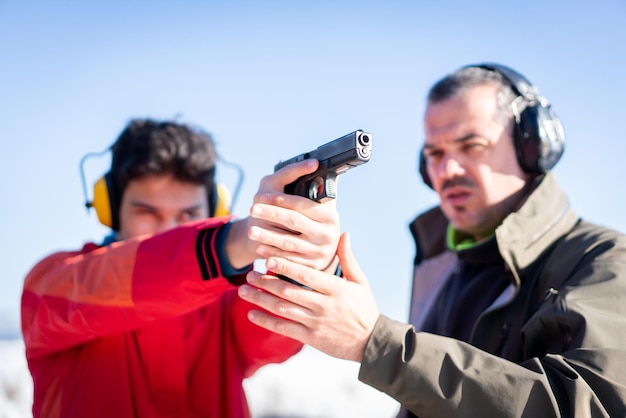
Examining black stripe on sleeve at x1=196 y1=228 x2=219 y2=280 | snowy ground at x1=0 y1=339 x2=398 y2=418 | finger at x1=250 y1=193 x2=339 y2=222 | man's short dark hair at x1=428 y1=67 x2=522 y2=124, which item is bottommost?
snowy ground at x1=0 y1=339 x2=398 y2=418

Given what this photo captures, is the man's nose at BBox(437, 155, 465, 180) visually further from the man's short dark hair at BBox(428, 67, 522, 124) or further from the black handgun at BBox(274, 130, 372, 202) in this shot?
the black handgun at BBox(274, 130, 372, 202)

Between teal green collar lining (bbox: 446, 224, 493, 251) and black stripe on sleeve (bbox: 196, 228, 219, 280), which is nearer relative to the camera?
black stripe on sleeve (bbox: 196, 228, 219, 280)

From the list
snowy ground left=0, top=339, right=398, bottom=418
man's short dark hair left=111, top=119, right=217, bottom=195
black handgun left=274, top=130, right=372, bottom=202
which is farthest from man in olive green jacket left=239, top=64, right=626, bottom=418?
snowy ground left=0, top=339, right=398, bottom=418

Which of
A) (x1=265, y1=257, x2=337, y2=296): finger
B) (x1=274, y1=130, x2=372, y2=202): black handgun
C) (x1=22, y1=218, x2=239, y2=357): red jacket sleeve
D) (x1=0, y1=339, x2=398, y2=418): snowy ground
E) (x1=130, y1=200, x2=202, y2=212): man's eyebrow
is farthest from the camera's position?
(x1=0, y1=339, x2=398, y2=418): snowy ground

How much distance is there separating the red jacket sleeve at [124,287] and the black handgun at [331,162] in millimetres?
461

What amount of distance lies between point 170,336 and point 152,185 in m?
0.91

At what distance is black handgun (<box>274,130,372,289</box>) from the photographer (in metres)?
1.80

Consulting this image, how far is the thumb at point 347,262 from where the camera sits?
81.4 inches

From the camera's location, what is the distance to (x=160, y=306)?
226 cm

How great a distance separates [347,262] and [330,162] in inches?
15.6

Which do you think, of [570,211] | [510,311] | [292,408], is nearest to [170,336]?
[510,311]

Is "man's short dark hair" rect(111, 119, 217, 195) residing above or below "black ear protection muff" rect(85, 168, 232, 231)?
above

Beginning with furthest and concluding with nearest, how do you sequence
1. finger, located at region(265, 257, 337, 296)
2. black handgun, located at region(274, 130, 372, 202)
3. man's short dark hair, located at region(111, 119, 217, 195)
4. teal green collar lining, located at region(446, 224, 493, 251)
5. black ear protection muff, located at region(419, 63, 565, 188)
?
1. teal green collar lining, located at region(446, 224, 493, 251)
2. black ear protection muff, located at region(419, 63, 565, 188)
3. man's short dark hair, located at region(111, 119, 217, 195)
4. finger, located at region(265, 257, 337, 296)
5. black handgun, located at region(274, 130, 372, 202)

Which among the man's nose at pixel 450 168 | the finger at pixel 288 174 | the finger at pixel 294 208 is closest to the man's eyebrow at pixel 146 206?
the finger at pixel 288 174
